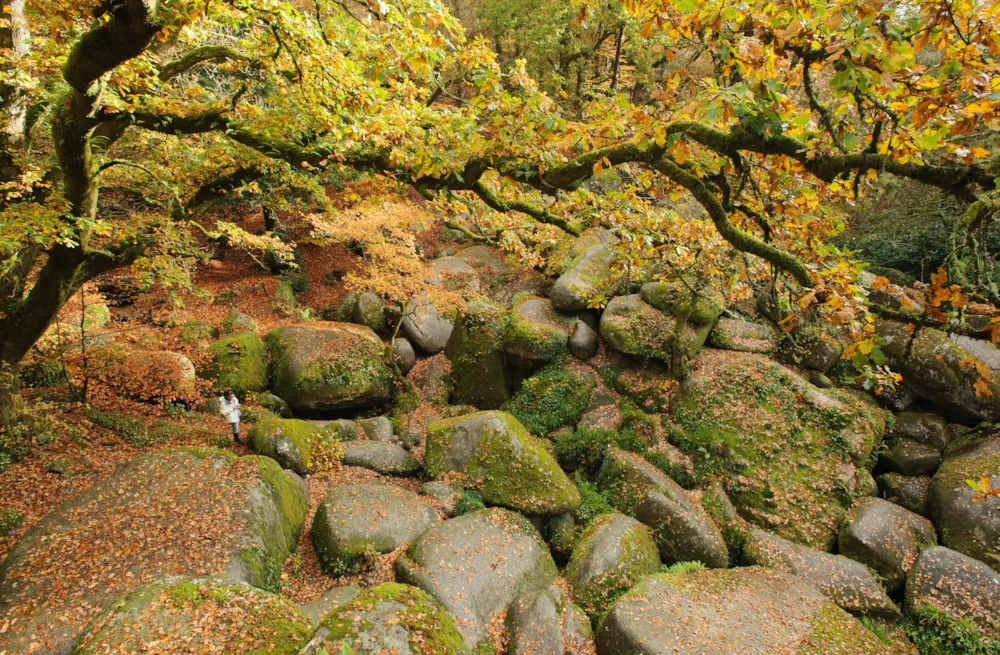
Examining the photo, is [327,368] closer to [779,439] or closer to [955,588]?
[779,439]

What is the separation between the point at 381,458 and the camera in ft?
33.5

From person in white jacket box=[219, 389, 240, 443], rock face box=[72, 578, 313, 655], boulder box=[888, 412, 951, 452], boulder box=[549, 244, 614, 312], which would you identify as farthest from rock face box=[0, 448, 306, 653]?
boulder box=[888, 412, 951, 452]

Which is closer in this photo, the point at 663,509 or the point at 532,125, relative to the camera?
the point at 532,125

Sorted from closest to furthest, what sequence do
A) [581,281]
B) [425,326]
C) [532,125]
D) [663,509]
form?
[532,125], [663,509], [581,281], [425,326]

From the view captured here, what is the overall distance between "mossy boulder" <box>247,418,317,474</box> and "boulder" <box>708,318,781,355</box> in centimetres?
1084

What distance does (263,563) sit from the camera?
6.65m

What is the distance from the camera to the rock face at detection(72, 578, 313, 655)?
12.6 ft

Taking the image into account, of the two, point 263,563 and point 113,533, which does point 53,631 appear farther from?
point 263,563

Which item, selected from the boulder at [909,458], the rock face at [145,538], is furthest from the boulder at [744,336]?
the rock face at [145,538]

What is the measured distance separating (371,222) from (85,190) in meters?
7.26

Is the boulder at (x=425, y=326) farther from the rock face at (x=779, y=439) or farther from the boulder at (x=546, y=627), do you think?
the boulder at (x=546, y=627)

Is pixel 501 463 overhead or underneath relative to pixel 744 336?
underneath

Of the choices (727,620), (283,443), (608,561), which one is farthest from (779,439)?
(283,443)

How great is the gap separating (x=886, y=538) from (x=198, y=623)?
11503 mm
